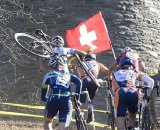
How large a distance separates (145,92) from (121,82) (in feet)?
1.57

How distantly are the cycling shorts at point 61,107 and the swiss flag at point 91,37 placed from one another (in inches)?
151

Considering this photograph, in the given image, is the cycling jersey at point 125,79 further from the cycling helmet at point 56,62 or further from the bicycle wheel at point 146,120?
the cycling helmet at point 56,62

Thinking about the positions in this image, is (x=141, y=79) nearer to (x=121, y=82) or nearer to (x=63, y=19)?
(x=121, y=82)

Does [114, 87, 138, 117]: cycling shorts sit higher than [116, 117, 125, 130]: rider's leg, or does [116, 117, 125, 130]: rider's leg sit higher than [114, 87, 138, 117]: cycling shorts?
[114, 87, 138, 117]: cycling shorts

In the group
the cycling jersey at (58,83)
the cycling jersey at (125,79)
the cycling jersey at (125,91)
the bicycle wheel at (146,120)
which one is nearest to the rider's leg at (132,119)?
the cycling jersey at (125,91)

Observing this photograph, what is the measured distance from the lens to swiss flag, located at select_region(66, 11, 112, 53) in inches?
472

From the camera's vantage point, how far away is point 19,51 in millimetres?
16734

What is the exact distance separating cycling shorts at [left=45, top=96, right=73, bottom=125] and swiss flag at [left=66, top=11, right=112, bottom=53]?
3825 mm

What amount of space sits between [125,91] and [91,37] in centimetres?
383

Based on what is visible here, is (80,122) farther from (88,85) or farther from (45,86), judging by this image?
(88,85)

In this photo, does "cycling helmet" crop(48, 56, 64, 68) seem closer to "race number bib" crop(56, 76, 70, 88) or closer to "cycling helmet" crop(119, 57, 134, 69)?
"race number bib" crop(56, 76, 70, 88)

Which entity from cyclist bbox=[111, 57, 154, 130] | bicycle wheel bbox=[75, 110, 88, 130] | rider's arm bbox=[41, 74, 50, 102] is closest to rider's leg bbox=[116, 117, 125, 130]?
cyclist bbox=[111, 57, 154, 130]

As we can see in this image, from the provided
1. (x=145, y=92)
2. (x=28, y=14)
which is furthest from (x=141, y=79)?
(x=28, y=14)

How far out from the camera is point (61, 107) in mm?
8141
